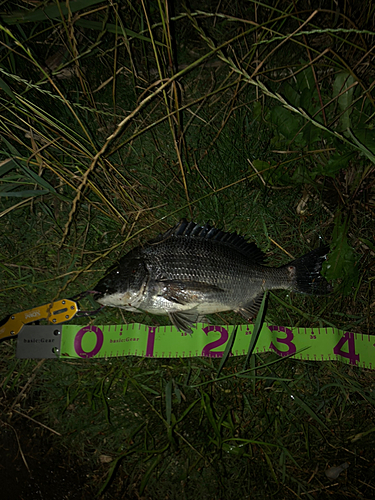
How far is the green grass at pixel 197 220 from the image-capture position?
3.23 meters

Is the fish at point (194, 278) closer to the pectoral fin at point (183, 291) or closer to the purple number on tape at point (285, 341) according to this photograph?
the pectoral fin at point (183, 291)

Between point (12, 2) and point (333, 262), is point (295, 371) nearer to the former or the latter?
point (333, 262)

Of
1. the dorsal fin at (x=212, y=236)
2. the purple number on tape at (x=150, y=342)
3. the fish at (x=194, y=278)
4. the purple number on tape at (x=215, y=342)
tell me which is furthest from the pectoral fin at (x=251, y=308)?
the purple number on tape at (x=150, y=342)

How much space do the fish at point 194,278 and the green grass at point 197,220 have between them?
0.23 meters

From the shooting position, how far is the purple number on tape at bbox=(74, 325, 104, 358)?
332cm

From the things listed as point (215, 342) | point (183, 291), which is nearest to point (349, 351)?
point (215, 342)

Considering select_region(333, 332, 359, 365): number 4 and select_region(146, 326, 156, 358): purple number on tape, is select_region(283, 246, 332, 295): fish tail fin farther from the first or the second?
select_region(146, 326, 156, 358): purple number on tape

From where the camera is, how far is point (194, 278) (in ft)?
10.3

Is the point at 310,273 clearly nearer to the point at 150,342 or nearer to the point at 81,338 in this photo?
the point at 150,342

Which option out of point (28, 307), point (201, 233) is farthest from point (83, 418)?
point (201, 233)

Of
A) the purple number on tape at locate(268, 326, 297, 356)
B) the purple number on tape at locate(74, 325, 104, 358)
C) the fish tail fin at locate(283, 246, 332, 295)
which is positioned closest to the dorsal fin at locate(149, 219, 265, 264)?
the fish tail fin at locate(283, 246, 332, 295)

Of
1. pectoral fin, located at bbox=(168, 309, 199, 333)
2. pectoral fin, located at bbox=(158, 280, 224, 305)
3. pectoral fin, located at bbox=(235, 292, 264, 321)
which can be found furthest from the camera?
pectoral fin, located at bbox=(235, 292, 264, 321)

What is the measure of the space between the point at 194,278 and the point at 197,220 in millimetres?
777

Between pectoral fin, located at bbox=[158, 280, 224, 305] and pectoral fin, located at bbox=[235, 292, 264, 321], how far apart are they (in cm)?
49
